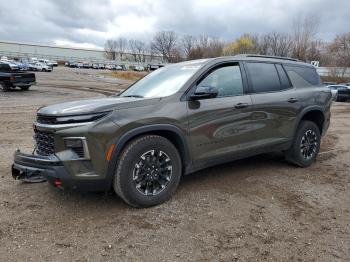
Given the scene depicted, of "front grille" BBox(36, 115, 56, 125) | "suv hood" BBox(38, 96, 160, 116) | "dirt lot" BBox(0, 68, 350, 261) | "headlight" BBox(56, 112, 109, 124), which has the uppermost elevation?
"suv hood" BBox(38, 96, 160, 116)

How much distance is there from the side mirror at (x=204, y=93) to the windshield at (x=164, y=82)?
0.78ft

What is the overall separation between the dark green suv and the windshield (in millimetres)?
20

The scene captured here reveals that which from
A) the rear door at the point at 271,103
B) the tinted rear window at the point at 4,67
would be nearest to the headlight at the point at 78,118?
the rear door at the point at 271,103

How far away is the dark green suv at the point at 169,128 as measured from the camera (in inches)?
138

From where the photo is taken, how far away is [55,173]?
3439 mm

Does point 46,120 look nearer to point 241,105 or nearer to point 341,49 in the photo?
point 241,105

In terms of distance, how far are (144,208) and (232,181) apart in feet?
5.20

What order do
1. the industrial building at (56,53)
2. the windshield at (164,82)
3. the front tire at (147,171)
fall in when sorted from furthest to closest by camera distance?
the industrial building at (56,53), the windshield at (164,82), the front tire at (147,171)

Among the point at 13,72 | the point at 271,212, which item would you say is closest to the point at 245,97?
the point at 271,212

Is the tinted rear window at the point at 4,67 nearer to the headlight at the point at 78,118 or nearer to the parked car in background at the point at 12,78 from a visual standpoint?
the parked car in background at the point at 12,78

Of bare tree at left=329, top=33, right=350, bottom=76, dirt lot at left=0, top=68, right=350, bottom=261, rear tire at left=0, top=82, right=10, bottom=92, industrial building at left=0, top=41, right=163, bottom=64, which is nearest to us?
dirt lot at left=0, top=68, right=350, bottom=261

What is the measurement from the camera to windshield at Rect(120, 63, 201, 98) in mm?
4326

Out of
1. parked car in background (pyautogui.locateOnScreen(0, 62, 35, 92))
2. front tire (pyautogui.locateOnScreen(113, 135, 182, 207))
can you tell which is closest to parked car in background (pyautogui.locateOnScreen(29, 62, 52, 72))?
parked car in background (pyautogui.locateOnScreen(0, 62, 35, 92))

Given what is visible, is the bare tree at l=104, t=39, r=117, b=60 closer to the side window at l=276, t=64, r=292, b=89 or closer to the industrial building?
the industrial building
